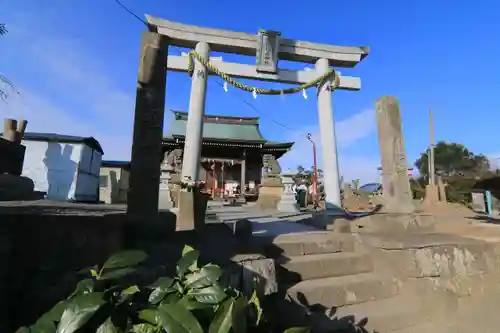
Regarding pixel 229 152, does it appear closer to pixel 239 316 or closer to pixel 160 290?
pixel 160 290

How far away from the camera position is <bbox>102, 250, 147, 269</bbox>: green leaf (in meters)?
1.14

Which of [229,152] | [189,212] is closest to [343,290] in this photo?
[189,212]

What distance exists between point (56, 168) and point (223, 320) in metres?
17.7

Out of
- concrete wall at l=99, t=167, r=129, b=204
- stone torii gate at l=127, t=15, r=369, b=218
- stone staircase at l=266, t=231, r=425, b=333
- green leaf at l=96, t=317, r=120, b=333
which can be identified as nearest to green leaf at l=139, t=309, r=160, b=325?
green leaf at l=96, t=317, r=120, b=333

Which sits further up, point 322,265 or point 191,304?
point 191,304

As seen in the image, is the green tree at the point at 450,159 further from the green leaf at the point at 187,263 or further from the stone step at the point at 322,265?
the green leaf at the point at 187,263

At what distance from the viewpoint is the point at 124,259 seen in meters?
1.17

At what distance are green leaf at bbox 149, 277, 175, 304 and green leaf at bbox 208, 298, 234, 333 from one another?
10.1 inches

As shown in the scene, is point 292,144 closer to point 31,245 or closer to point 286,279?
point 286,279

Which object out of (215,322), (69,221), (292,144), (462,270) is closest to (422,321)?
(462,270)

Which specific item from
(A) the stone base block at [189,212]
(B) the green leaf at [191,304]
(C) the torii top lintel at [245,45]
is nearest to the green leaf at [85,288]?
(B) the green leaf at [191,304]

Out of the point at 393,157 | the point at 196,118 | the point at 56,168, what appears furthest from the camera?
the point at 56,168

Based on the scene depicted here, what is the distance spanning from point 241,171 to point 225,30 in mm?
15301

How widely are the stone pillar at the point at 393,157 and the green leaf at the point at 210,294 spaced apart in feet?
20.7
